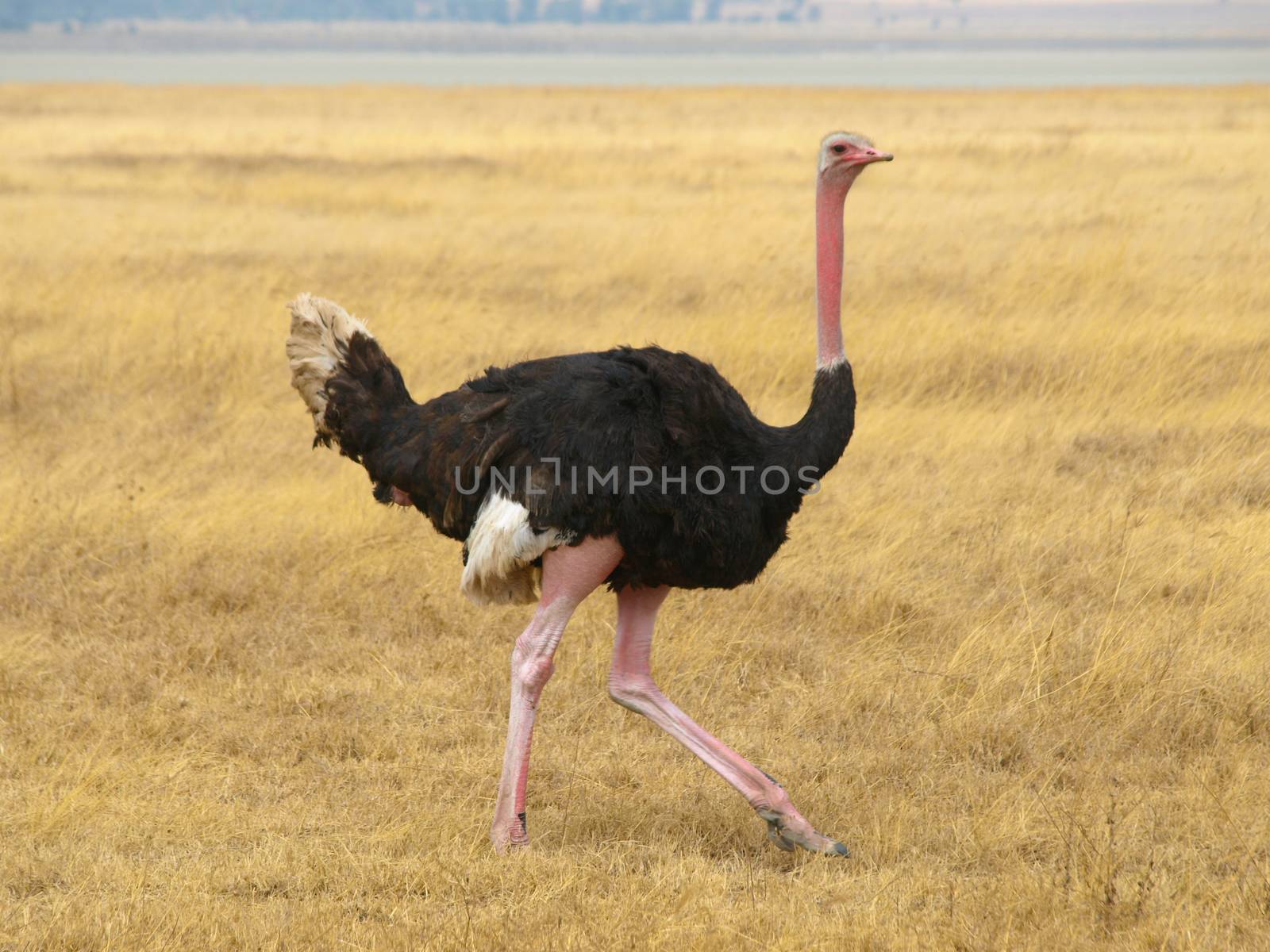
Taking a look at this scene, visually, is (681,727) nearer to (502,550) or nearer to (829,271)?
(502,550)

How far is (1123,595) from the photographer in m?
6.11

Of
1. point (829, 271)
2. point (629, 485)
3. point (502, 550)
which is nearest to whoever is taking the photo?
point (629, 485)

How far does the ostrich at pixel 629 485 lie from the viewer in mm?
4184

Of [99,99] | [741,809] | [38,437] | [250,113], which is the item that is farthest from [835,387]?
[99,99]

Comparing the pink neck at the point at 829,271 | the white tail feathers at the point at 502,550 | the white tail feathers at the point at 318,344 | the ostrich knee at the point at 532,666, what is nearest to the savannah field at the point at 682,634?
the ostrich knee at the point at 532,666

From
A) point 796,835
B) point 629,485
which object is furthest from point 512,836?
point 629,485

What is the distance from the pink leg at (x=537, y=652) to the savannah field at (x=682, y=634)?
5.6 inches

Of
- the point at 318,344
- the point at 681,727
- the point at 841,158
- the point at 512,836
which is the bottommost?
the point at 512,836

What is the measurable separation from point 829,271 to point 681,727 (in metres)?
1.33

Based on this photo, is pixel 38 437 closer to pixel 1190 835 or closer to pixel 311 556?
pixel 311 556

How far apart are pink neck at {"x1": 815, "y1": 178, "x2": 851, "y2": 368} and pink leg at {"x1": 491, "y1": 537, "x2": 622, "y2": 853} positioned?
0.81 metres

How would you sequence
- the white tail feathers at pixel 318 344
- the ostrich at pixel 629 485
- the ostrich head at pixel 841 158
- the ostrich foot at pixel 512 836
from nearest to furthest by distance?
the ostrich at pixel 629 485, the ostrich foot at pixel 512 836, the ostrich head at pixel 841 158, the white tail feathers at pixel 318 344

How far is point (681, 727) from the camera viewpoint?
448 cm

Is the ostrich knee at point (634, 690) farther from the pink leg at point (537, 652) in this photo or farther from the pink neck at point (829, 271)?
the pink neck at point (829, 271)
